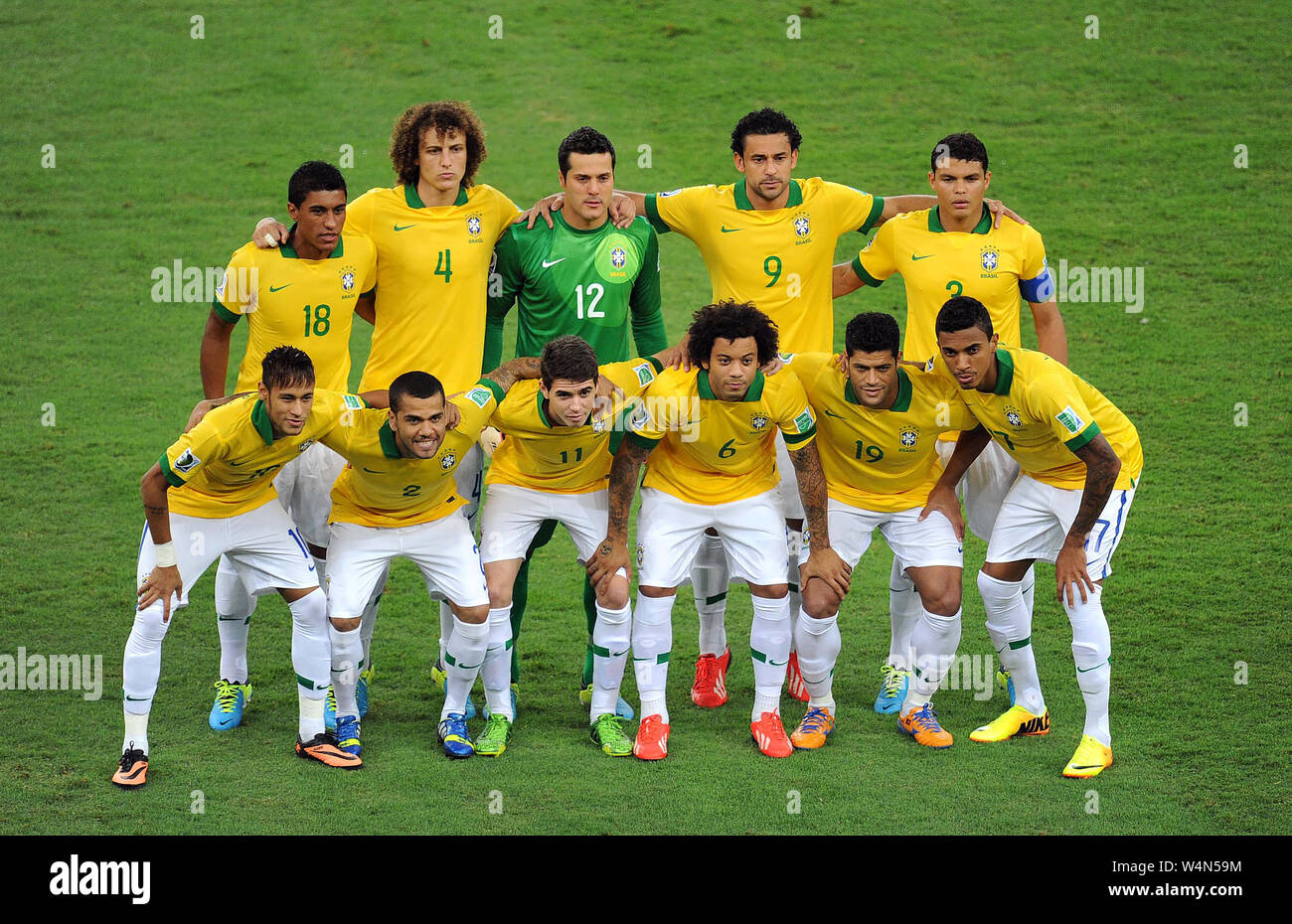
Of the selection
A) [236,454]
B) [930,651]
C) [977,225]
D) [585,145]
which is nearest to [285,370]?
[236,454]

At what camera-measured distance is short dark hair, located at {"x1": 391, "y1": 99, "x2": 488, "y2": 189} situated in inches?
275

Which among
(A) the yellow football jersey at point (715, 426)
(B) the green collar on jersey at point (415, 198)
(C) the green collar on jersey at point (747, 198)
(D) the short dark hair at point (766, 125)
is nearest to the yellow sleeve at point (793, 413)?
(A) the yellow football jersey at point (715, 426)

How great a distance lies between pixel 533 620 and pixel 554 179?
7.28 metres

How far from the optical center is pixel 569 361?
6426mm

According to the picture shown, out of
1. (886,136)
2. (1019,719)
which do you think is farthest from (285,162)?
(1019,719)

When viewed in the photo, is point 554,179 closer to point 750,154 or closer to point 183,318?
point 183,318

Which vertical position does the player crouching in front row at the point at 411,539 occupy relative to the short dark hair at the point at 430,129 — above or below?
below

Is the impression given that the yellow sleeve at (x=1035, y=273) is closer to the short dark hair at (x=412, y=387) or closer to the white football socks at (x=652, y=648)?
the white football socks at (x=652, y=648)

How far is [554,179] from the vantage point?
584 inches

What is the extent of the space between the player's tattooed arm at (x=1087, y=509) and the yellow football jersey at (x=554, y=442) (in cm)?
207

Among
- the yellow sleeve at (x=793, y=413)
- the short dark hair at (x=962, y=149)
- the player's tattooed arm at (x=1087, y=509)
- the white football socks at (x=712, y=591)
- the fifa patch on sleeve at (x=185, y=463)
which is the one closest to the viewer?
the fifa patch on sleeve at (x=185, y=463)

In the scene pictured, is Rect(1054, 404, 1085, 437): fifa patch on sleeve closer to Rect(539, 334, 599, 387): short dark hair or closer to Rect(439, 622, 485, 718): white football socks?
Rect(539, 334, 599, 387): short dark hair

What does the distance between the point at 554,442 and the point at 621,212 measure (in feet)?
4.13

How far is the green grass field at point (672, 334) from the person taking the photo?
6375 millimetres
